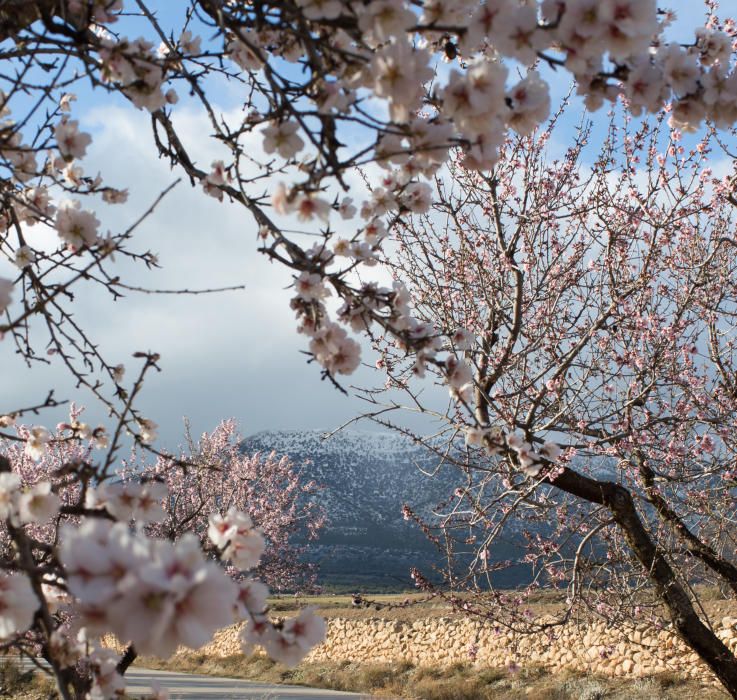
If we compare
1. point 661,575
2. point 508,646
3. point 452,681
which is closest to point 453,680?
point 452,681

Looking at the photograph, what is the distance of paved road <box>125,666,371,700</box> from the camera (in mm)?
11047

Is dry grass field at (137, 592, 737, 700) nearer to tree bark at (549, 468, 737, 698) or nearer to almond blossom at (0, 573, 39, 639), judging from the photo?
tree bark at (549, 468, 737, 698)

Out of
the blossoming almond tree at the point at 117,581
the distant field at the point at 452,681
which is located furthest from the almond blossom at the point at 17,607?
the distant field at the point at 452,681

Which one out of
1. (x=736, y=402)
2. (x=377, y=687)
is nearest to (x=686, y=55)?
(x=736, y=402)

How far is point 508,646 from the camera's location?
515 inches

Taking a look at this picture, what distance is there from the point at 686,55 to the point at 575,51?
428mm

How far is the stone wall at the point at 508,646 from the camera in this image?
9.57m

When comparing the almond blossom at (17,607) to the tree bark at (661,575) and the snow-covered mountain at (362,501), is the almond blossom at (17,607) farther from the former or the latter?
the snow-covered mountain at (362,501)

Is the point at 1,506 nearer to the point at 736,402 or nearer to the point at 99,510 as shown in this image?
the point at 99,510

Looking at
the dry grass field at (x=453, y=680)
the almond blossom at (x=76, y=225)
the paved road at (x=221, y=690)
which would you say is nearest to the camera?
the almond blossom at (x=76, y=225)

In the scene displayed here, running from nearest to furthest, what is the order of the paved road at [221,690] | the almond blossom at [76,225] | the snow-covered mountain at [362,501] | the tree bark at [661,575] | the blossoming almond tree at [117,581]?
the blossoming almond tree at [117,581], the almond blossom at [76,225], the tree bark at [661,575], the paved road at [221,690], the snow-covered mountain at [362,501]

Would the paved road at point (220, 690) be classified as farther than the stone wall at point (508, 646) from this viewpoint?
Yes

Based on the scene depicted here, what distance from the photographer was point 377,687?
14.0 metres

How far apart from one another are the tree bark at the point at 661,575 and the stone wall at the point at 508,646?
407mm
